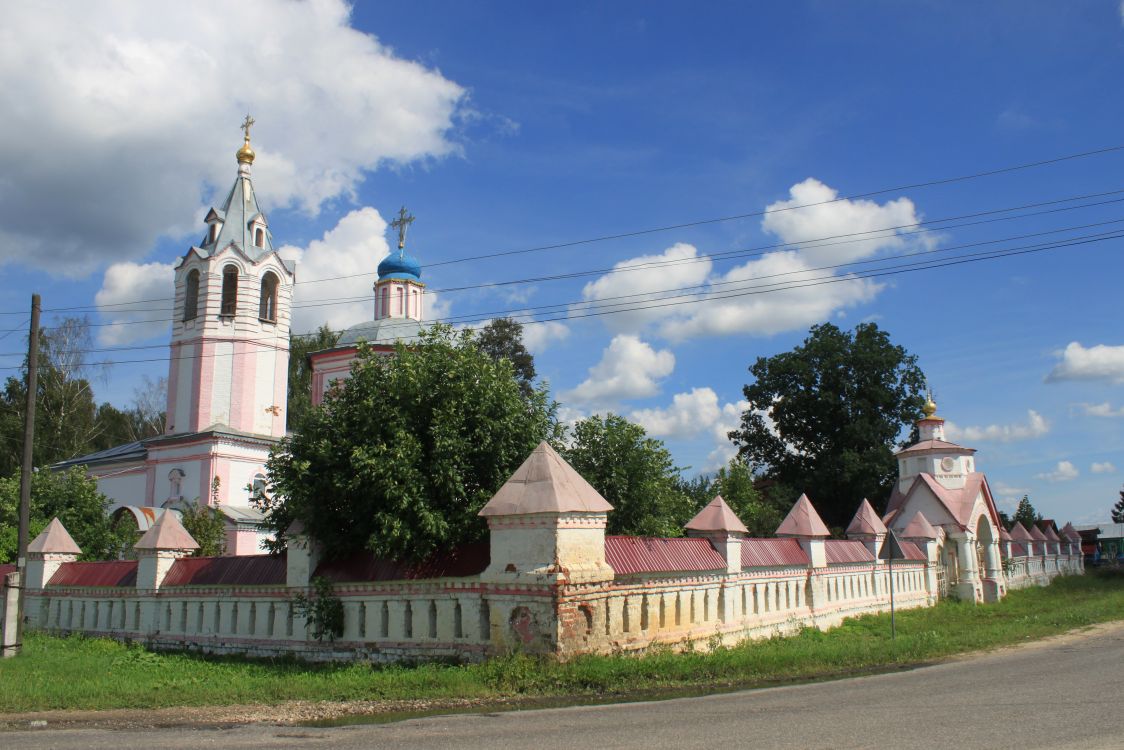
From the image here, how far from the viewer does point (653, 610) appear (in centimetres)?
1361

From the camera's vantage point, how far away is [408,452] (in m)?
14.3

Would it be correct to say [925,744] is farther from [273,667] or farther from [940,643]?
[273,667]

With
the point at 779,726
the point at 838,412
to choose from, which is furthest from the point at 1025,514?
the point at 779,726

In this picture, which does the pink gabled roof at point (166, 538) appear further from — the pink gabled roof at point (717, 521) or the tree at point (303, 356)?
the tree at point (303, 356)

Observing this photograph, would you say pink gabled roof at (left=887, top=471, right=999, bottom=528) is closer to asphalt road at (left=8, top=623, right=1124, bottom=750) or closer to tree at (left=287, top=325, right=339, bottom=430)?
asphalt road at (left=8, top=623, right=1124, bottom=750)

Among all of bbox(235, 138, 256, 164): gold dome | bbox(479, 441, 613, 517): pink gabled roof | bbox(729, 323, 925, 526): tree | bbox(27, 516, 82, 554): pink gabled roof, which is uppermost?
bbox(235, 138, 256, 164): gold dome

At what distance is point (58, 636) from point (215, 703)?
35.2 ft

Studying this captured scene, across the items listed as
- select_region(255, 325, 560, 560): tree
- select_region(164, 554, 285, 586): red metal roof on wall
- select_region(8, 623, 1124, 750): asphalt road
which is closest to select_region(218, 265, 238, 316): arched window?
select_region(164, 554, 285, 586): red metal roof on wall

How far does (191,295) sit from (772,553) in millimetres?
25172

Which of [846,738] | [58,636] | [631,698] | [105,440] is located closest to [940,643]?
[631,698]

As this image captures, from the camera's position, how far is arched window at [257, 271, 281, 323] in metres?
34.4

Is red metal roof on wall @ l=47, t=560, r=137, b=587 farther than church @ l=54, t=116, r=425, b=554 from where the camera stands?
No

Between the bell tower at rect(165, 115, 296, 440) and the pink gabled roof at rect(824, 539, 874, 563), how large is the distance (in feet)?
67.0

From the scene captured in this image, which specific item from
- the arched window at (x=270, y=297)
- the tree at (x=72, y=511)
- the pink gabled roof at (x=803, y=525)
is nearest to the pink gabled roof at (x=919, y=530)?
the pink gabled roof at (x=803, y=525)
